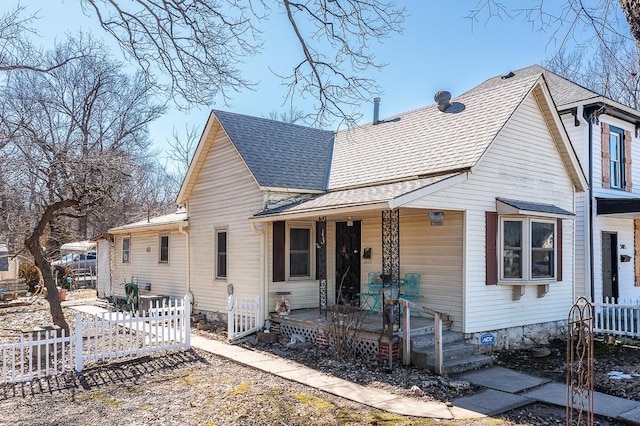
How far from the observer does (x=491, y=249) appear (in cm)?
1009

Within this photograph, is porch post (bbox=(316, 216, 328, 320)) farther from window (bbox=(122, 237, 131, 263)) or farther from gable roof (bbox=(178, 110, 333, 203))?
window (bbox=(122, 237, 131, 263))

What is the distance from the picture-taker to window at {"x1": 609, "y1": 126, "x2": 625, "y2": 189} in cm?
1392

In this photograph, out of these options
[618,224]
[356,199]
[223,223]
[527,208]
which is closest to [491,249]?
[527,208]

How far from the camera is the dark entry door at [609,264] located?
1366cm

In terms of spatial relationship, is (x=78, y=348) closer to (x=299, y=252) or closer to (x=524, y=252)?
(x=299, y=252)

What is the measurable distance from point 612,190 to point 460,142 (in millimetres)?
5920

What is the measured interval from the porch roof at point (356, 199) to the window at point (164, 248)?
237 inches

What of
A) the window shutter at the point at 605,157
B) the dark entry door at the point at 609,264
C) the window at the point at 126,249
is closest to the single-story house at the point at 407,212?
the window shutter at the point at 605,157

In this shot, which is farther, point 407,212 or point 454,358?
point 407,212

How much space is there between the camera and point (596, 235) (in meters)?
13.2

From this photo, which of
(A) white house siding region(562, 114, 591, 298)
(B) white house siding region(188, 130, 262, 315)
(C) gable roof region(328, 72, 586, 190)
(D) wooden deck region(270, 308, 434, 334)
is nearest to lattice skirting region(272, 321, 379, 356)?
(D) wooden deck region(270, 308, 434, 334)

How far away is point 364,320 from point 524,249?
3610 millimetres

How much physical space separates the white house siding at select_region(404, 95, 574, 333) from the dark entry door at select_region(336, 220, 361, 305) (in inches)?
127

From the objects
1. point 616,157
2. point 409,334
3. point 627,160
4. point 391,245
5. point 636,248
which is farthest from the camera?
point 636,248
